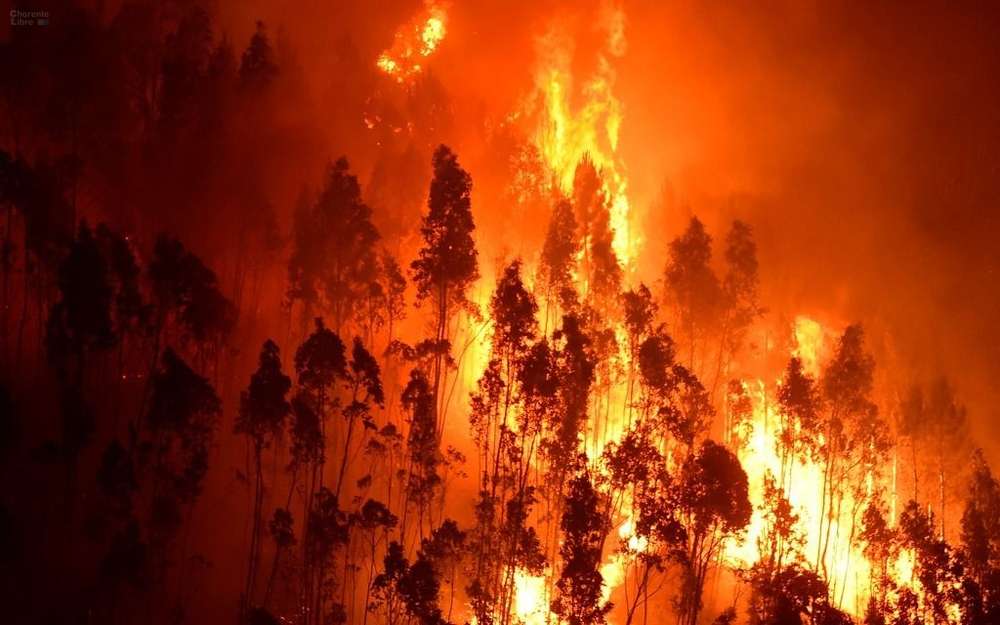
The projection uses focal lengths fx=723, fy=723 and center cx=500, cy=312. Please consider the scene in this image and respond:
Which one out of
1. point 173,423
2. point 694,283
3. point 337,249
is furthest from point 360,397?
point 694,283

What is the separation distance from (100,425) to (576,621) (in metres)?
27.8

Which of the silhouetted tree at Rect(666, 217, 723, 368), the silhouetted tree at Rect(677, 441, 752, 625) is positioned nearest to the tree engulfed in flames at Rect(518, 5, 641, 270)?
the silhouetted tree at Rect(666, 217, 723, 368)

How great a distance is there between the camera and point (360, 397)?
52.3 meters

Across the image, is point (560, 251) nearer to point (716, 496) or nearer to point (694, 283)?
point (694, 283)

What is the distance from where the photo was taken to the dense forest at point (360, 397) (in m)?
34.0

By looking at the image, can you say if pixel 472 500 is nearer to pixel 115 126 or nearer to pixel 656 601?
pixel 656 601

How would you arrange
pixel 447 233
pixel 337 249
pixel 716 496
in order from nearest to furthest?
1. pixel 716 496
2. pixel 447 233
3. pixel 337 249

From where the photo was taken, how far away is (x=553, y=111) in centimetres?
8050

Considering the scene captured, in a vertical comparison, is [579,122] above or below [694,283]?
above

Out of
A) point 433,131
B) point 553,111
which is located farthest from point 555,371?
point 553,111

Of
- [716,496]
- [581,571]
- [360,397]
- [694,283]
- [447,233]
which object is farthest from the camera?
[694,283]

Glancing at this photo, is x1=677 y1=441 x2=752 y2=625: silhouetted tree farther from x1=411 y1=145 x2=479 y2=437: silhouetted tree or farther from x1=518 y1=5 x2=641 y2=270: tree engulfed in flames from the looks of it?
x1=518 y1=5 x2=641 y2=270: tree engulfed in flames

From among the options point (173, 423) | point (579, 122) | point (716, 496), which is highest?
point (579, 122)

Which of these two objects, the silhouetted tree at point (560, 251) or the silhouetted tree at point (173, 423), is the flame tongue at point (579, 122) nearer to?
the silhouetted tree at point (560, 251)
